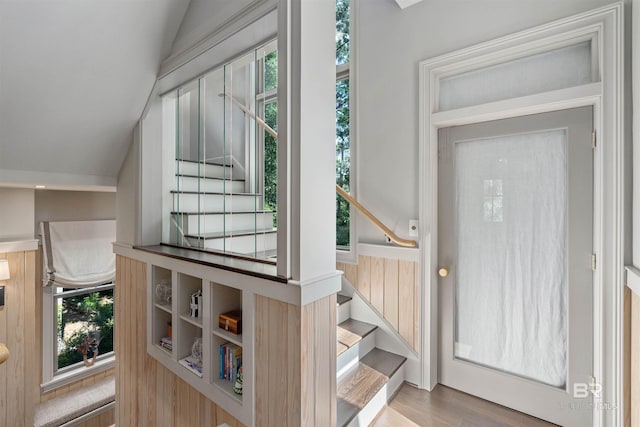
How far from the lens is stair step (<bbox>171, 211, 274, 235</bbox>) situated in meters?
1.57

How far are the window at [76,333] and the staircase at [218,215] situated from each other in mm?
3040

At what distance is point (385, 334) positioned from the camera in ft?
7.58

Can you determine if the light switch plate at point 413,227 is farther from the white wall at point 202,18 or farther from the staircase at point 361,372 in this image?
the white wall at point 202,18

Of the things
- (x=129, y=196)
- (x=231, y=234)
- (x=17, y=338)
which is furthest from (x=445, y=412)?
(x=17, y=338)

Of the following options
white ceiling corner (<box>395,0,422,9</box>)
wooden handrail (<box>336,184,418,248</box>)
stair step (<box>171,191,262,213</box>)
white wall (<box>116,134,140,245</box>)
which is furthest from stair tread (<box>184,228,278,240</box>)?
white ceiling corner (<box>395,0,422,9</box>)

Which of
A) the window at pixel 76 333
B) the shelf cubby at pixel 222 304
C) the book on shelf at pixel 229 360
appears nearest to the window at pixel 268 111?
the shelf cubby at pixel 222 304

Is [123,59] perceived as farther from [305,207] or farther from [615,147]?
[615,147]

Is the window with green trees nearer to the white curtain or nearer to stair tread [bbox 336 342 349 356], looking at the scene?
the white curtain

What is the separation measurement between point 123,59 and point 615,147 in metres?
2.72

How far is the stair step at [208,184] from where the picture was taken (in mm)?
1728

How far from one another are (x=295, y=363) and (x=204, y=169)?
4.54 feet

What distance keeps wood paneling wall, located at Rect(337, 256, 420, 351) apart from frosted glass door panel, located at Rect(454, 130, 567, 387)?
1.03ft

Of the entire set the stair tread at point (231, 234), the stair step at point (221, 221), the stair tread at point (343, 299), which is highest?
the stair step at point (221, 221)

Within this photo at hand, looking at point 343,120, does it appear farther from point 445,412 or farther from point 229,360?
point 445,412
